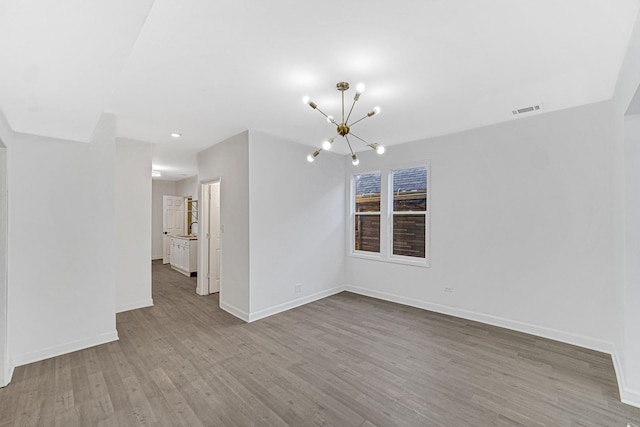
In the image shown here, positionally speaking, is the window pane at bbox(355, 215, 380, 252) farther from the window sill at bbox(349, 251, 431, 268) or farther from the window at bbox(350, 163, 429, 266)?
the window sill at bbox(349, 251, 431, 268)

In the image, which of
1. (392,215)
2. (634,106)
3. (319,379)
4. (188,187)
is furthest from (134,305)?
(634,106)

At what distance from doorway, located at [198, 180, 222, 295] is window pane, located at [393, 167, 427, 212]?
3.34 meters

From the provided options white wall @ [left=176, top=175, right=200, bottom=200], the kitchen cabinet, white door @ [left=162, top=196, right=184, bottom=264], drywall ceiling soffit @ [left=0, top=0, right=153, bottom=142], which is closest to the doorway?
the kitchen cabinet

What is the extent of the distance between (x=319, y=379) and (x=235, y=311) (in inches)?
82.3

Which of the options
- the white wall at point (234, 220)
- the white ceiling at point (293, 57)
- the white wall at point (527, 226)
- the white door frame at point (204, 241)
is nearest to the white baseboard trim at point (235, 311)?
the white wall at point (234, 220)

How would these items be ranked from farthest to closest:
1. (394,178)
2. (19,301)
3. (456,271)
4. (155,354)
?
(394,178), (456,271), (155,354), (19,301)

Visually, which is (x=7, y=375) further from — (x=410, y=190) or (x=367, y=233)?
(x=410, y=190)

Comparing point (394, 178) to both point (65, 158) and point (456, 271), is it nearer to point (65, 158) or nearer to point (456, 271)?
point (456, 271)

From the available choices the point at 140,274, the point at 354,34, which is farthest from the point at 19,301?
the point at 354,34

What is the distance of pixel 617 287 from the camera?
9.32 feet

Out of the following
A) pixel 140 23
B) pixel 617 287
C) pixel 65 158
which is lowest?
pixel 617 287

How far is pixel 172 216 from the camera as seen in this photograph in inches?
358

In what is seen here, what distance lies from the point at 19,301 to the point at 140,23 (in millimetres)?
Answer: 3225

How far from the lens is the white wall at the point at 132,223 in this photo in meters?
4.37
